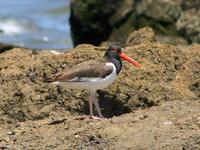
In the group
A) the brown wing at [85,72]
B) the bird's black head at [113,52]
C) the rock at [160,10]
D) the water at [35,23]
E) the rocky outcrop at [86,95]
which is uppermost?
the bird's black head at [113,52]

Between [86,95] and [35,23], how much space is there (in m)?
19.3

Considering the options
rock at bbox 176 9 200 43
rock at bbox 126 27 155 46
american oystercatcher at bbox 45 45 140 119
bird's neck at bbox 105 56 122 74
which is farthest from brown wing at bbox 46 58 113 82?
rock at bbox 176 9 200 43

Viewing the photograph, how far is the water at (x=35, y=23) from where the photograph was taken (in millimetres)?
26469

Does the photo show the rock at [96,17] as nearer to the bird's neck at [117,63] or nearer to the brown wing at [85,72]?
the bird's neck at [117,63]

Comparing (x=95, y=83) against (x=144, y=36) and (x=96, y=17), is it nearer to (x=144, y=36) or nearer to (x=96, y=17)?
(x=144, y=36)

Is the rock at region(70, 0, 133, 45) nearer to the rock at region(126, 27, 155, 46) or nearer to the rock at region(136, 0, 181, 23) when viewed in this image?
the rock at region(136, 0, 181, 23)

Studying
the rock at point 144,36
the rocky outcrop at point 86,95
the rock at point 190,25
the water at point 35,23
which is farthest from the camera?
the water at point 35,23

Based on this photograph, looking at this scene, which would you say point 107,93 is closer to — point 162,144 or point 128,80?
point 128,80

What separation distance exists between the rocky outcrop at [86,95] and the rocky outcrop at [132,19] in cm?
787

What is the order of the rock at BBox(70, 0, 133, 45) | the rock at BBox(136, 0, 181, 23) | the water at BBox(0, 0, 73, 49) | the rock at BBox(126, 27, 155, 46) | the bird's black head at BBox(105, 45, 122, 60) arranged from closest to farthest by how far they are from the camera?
1. the bird's black head at BBox(105, 45, 122, 60)
2. the rock at BBox(126, 27, 155, 46)
3. the rock at BBox(136, 0, 181, 23)
4. the rock at BBox(70, 0, 133, 45)
5. the water at BBox(0, 0, 73, 49)

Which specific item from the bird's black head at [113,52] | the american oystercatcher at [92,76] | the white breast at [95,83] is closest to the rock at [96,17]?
the bird's black head at [113,52]

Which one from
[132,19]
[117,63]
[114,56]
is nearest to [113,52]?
[114,56]

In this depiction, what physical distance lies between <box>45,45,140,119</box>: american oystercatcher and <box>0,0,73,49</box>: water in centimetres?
1464

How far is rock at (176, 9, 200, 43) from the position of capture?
18594 mm
